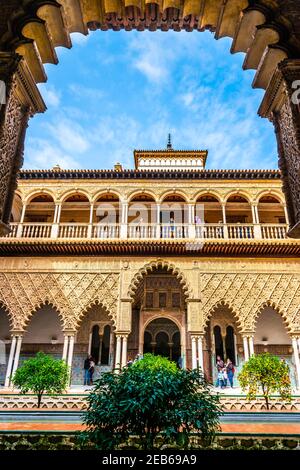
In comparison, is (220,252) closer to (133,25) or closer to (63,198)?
(63,198)

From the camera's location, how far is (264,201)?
17.5 metres

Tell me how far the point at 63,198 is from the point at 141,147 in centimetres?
838

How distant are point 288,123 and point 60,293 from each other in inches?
470

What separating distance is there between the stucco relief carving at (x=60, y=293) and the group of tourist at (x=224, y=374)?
4258 millimetres

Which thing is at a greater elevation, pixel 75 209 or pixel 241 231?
pixel 75 209

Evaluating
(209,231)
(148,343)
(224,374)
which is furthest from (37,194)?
(224,374)

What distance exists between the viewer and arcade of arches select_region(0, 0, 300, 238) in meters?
3.47

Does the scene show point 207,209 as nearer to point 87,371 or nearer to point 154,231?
point 154,231

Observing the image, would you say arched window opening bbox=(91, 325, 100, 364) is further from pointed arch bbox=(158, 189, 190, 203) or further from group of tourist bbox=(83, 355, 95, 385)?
pointed arch bbox=(158, 189, 190, 203)

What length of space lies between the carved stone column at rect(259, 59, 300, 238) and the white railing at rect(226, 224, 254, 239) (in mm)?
11132

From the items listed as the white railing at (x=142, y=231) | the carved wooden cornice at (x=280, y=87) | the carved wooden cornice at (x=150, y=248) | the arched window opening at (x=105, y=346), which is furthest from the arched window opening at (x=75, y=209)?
the carved wooden cornice at (x=280, y=87)

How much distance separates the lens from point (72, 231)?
15.2 m

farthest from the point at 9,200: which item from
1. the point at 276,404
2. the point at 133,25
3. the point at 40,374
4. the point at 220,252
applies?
the point at 220,252

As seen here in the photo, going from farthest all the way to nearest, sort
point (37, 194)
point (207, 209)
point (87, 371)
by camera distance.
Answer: point (207, 209)
point (37, 194)
point (87, 371)
